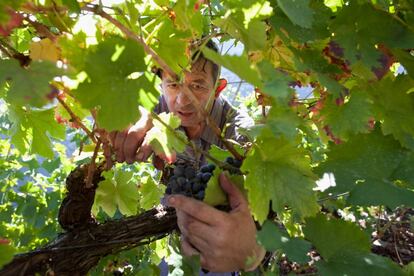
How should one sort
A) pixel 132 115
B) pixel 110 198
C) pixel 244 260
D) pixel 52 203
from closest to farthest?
pixel 132 115
pixel 244 260
pixel 110 198
pixel 52 203

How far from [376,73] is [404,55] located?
8cm

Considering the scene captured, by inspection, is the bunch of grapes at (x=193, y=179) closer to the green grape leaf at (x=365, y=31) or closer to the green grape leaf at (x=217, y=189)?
the green grape leaf at (x=217, y=189)

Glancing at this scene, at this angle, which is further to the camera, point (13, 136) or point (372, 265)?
point (13, 136)

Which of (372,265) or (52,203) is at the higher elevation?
(372,265)

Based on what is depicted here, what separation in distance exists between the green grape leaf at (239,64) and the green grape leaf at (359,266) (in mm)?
515

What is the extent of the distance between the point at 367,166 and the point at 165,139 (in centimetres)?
52

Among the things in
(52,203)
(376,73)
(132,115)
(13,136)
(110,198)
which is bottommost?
(52,203)

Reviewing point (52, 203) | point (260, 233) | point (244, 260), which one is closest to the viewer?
point (260, 233)

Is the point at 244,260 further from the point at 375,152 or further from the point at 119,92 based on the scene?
the point at 119,92

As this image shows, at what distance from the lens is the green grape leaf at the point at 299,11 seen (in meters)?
0.87

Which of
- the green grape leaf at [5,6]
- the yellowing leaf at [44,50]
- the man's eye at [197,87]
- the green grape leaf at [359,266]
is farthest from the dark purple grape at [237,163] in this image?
the man's eye at [197,87]

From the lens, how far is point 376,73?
3.65 ft

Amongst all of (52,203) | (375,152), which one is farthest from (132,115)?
(52,203)

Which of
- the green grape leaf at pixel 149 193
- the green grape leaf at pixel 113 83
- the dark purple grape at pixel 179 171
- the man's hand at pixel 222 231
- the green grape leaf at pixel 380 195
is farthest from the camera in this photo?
the green grape leaf at pixel 149 193
